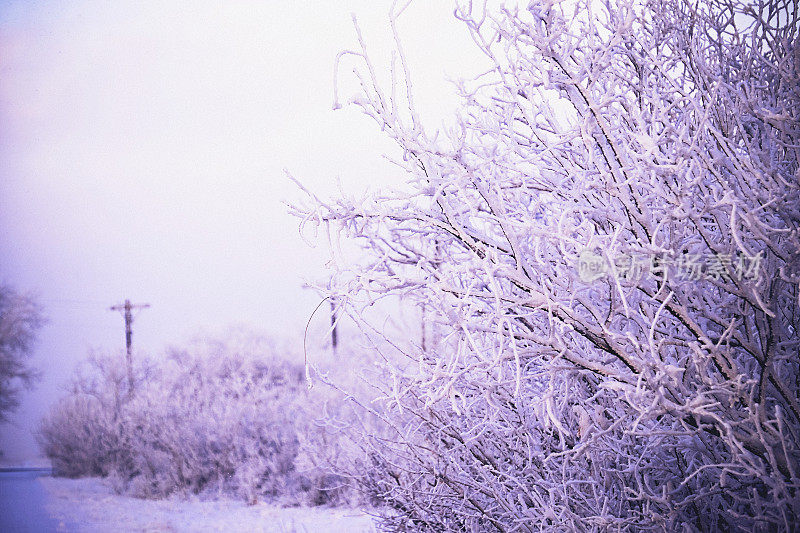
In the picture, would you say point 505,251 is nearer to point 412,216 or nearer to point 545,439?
point 412,216

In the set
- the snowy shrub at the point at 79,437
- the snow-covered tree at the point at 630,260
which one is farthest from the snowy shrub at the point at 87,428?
the snow-covered tree at the point at 630,260

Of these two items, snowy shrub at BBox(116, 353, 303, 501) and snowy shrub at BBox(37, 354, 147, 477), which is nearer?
snowy shrub at BBox(116, 353, 303, 501)

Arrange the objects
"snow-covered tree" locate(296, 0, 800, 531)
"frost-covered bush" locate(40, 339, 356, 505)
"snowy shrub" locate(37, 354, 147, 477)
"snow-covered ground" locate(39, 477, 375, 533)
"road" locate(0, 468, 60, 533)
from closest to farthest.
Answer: "snow-covered tree" locate(296, 0, 800, 531), "snow-covered ground" locate(39, 477, 375, 533), "road" locate(0, 468, 60, 533), "frost-covered bush" locate(40, 339, 356, 505), "snowy shrub" locate(37, 354, 147, 477)

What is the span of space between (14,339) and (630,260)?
67.5 feet

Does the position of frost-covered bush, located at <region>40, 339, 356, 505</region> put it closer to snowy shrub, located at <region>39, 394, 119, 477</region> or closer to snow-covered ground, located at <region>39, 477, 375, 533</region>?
snowy shrub, located at <region>39, 394, 119, 477</region>

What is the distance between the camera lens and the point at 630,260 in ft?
6.20

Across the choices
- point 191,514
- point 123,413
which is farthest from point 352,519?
point 123,413

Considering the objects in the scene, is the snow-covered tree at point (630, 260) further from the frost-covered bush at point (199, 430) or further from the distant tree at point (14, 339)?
the distant tree at point (14, 339)

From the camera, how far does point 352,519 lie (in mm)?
10766

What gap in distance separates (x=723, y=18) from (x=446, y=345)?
5.70 feet

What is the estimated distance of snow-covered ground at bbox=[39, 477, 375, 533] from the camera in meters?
10.5

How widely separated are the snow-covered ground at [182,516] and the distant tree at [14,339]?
5.55 m

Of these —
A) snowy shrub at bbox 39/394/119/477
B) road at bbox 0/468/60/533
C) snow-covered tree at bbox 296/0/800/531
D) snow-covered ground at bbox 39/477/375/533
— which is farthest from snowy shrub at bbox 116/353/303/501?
snow-covered tree at bbox 296/0/800/531

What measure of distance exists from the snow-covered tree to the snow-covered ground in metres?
7.46
